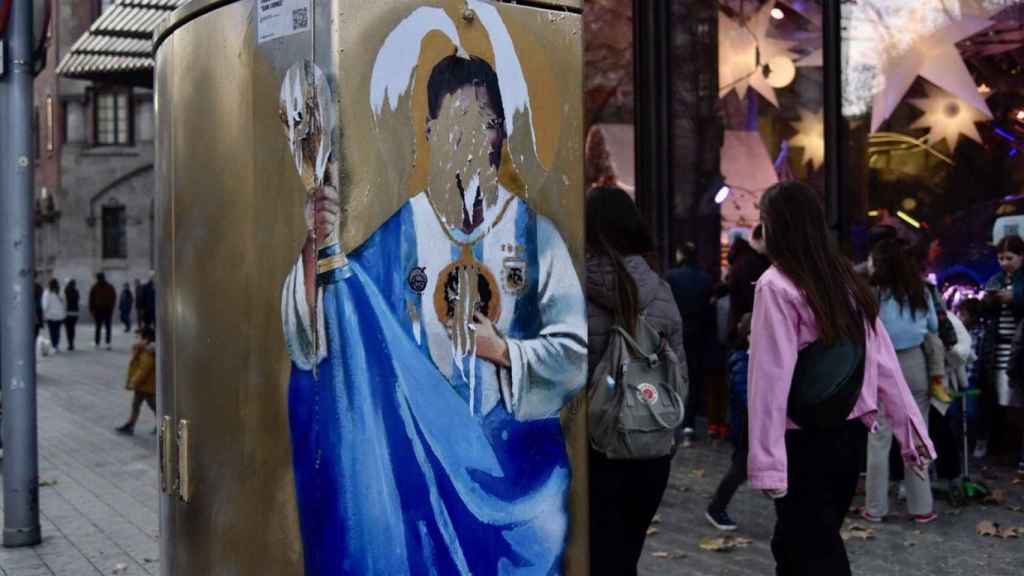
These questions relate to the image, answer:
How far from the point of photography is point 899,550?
6.61 meters

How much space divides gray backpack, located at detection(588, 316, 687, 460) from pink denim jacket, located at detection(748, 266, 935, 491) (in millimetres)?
294

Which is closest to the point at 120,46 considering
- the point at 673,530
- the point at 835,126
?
the point at 835,126

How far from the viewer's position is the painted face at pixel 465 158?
342cm

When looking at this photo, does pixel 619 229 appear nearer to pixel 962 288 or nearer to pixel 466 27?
pixel 466 27

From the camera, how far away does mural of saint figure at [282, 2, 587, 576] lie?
3301 millimetres

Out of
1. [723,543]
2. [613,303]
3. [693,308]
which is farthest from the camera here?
[693,308]

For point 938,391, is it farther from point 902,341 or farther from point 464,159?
point 464,159

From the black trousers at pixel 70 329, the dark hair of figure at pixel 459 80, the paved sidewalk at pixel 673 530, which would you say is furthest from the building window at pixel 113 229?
the dark hair of figure at pixel 459 80

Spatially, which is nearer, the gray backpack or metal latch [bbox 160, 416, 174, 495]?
metal latch [bbox 160, 416, 174, 495]

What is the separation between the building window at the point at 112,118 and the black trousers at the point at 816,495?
4286cm

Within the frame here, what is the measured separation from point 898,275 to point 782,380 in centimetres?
372

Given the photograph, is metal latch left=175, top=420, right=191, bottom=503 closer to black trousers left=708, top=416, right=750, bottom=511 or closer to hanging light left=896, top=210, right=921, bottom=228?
black trousers left=708, top=416, right=750, bottom=511

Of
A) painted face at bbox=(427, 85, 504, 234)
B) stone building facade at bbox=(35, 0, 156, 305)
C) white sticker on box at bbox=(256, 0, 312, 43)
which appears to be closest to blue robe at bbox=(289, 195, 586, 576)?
painted face at bbox=(427, 85, 504, 234)

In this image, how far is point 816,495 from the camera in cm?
420
